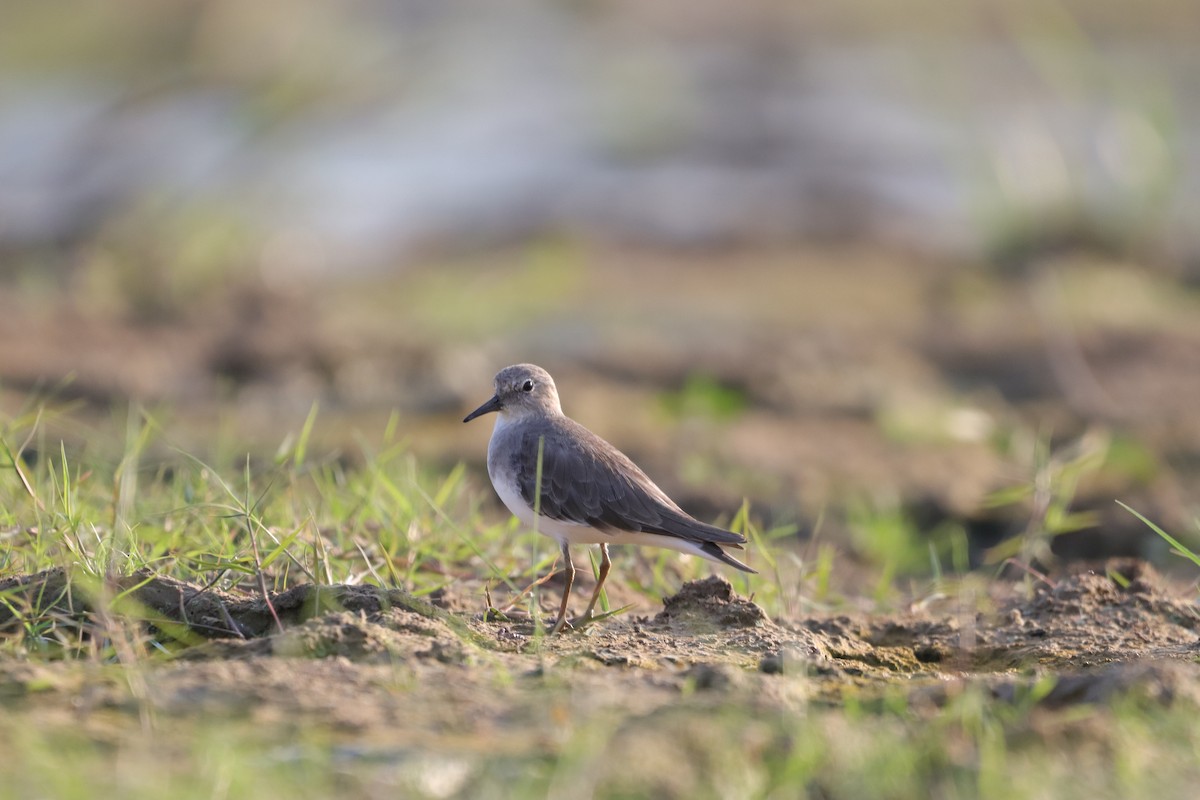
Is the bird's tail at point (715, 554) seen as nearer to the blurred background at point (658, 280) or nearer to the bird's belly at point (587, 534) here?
the bird's belly at point (587, 534)

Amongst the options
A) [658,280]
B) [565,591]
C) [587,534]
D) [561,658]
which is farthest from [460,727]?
[658,280]

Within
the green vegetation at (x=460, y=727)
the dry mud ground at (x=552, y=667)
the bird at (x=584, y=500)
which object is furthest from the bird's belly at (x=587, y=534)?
the green vegetation at (x=460, y=727)

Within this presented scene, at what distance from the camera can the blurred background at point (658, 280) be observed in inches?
325

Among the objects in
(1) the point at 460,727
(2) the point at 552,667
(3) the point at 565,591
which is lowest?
(3) the point at 565,591

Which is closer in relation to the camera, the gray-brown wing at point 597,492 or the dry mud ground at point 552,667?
the dry mud ground at point 552,667

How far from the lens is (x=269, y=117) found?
35.0 feet

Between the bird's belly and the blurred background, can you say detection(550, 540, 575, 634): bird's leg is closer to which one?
the bird's belly

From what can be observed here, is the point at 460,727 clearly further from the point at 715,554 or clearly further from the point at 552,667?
the point at 715,554

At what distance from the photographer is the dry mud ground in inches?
135

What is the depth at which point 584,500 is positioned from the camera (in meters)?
4.89

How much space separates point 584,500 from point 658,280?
8406mm

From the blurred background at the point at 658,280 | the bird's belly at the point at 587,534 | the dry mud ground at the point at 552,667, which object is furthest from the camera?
the blurred background at the point at 658,280

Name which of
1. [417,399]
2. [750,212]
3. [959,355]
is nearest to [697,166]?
[750,212]

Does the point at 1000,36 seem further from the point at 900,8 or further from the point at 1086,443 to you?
the point at 1086,443
